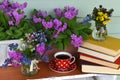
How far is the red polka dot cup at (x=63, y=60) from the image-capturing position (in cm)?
107

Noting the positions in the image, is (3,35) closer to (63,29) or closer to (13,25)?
(13,25)

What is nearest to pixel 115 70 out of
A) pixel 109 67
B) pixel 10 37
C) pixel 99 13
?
pixel 109 67

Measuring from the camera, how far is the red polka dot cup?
A: 107 centimetres

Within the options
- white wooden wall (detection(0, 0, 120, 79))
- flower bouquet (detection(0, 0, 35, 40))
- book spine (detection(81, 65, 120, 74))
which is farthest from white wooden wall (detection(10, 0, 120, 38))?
book spine (detection(81, 65, 120, 74))

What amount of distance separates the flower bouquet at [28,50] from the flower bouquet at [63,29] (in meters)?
0.07

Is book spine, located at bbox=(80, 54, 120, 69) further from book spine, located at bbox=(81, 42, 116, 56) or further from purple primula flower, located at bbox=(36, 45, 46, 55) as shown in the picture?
purple primula flower, located at bbox=(36, 45, 46, 55)

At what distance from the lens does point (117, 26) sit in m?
1.33

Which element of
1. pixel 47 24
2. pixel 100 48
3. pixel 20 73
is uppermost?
pixel 47 24

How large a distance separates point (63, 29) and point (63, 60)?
14 centimetres

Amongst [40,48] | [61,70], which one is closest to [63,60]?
[61,70]

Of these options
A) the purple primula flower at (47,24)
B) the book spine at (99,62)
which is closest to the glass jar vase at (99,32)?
the book spine at (99,62)

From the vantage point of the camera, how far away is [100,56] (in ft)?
3.51

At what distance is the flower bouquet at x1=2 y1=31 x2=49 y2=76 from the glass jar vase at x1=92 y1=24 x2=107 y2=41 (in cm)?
27

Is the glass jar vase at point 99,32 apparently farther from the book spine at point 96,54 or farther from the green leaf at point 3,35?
the green leaf at point 3,35
